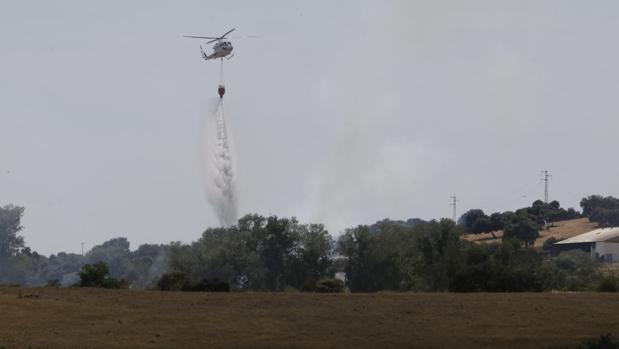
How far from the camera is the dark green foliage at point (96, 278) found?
74062mm

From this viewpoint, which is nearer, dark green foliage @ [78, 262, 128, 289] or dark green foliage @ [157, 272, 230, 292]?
dark green foliage @ [78, 262, 128, 289]

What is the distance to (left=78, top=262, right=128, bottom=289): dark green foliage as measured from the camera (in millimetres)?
74062

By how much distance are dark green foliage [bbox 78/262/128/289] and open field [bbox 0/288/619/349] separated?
19.4ft

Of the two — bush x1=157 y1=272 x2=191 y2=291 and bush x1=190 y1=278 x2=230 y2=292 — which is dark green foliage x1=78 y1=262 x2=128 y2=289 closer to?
bush x1=157 y1=272 x2=191 y2=291

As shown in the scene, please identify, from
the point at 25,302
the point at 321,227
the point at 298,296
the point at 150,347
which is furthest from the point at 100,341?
the point at 321,227

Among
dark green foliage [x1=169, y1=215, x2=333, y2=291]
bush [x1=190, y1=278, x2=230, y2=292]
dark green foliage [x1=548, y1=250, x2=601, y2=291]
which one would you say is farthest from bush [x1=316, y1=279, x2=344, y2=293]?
dark green foliage [x1=548, y1=250, x2=601, y2=291]

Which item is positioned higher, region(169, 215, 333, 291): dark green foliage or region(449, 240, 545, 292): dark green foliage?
region(169, 215, 333, 291): dark green foliage

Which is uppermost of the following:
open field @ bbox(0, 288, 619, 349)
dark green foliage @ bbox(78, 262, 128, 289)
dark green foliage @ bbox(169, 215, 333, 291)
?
dark green foliage @ bbox(169, 215, 333, 291)

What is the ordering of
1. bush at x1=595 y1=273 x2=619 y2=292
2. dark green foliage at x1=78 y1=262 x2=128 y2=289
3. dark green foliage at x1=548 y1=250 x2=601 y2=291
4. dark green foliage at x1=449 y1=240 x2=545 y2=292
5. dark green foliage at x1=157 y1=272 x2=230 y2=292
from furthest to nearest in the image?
dark green foliage at x1=548 y1=250 x2=601 y2=291
dark green foliage at x1=449 y1=240 x2=545 y2=292
bush at x1=595 y1=273 x2=619 y2=292
dark green foliage at x1=157 y1=272 x2=230 y2=292
dark green foliage at x1=78 y1=262 x2=128 y2=289

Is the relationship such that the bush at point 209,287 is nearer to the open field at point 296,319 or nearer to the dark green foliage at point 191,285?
the dark green foliage at point 191,285

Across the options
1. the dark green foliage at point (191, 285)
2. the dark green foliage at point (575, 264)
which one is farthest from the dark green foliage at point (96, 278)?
the dark green foliage at point (575, 264)

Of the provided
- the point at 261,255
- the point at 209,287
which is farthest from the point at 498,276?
the point at 261,255

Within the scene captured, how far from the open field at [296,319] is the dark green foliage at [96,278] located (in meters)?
5.92

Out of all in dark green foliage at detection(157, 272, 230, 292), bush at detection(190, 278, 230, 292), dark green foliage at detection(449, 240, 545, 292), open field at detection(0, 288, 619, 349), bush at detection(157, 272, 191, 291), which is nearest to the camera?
open field at detection(0, 288, 619, 349)
